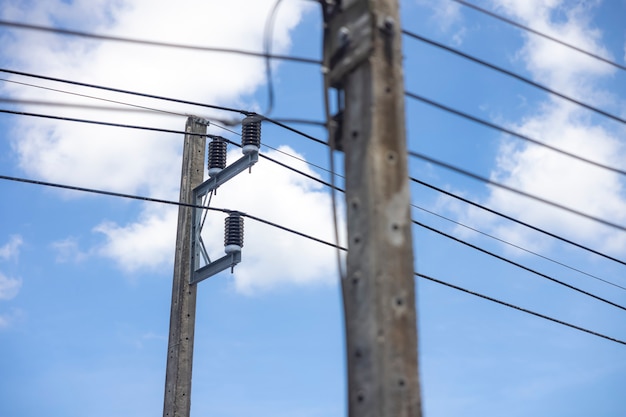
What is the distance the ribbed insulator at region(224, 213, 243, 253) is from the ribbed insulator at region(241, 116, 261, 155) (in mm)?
1023

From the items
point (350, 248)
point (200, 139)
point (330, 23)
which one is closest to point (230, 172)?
point (200, 139)

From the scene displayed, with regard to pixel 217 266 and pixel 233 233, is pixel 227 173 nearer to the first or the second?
pixel 233 233

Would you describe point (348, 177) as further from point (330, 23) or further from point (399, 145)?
point (330, 23)

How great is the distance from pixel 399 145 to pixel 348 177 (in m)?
0.43

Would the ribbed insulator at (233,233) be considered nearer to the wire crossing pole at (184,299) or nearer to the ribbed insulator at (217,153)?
the wire crossing pole at (184,299)

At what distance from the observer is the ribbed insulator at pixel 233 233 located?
43.7 feet

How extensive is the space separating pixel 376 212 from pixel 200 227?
805 cm

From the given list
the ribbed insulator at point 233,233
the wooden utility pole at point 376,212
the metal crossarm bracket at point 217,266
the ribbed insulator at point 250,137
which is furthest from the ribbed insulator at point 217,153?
the wooden utility pole at point 376,212

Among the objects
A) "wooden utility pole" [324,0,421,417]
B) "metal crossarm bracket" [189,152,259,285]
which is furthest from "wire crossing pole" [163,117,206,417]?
"wooden utility pole" [324,0,421,417]

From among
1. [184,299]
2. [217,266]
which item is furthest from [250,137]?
[184,299]

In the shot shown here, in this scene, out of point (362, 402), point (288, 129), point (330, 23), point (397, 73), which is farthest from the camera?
point (288, 129)

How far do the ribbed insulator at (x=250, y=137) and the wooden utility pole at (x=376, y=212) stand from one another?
676 centimetres

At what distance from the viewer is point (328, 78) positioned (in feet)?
22.5

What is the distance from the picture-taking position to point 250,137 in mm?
13719
